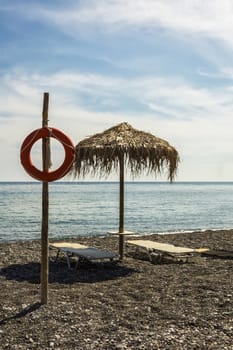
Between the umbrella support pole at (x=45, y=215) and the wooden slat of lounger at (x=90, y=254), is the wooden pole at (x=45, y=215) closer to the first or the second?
the umbrella support pole at (x=45, y=215)

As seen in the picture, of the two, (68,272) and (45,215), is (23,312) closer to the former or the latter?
(45,215)

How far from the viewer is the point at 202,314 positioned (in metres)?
6.04

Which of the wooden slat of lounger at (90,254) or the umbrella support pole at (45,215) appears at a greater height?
the umbrella support pole at (45,215)

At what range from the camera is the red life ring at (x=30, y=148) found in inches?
253

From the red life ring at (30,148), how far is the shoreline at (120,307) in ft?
5.39

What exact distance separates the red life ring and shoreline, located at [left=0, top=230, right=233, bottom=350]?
5.39ft

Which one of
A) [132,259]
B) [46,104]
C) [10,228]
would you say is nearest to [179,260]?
[132,259]

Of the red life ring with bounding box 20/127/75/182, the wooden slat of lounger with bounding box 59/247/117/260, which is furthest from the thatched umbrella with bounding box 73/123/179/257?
the red life ring with bounding box 20/127/75/182

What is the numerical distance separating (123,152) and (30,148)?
3.27m

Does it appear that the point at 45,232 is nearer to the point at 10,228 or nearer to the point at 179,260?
the point at 179,260

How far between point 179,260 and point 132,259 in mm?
1021

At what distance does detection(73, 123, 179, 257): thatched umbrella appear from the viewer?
9680mm

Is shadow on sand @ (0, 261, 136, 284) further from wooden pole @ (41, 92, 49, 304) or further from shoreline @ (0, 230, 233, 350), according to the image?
wooden pole @ (41, 92, 49, 304)

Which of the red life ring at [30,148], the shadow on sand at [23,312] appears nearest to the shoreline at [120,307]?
the shadow on sand at [23,312]
